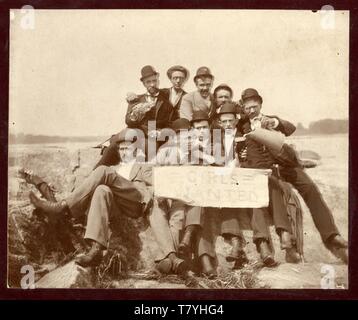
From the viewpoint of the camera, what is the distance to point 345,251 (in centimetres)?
384

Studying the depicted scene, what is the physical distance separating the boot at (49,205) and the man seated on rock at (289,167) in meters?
1.28

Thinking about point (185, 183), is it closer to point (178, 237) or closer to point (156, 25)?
point (178, 237)

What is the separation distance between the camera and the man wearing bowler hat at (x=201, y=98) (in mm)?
3887

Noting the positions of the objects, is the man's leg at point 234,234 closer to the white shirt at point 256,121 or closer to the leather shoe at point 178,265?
the leather shoe at point 178,265

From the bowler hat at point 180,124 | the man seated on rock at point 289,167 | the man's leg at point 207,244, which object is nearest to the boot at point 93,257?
the man's leg at point 207,244

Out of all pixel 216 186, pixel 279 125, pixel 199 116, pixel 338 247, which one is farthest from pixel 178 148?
pixel 338 247

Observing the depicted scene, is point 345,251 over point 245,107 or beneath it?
beneath

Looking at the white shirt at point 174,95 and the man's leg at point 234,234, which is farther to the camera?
the white shirt at point 174,95

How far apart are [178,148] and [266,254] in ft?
3.03

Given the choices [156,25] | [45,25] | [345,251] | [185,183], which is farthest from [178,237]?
[45,25]

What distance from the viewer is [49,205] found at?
12.7ft

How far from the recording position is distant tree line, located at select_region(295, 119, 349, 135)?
3869 mm
